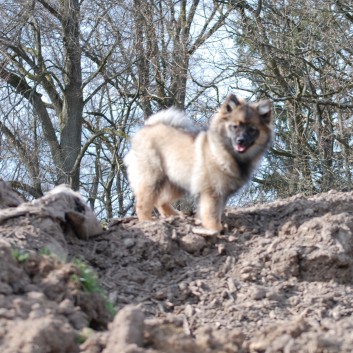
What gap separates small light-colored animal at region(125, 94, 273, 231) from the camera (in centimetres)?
841

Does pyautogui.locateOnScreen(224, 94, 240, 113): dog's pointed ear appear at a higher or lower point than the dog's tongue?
higher

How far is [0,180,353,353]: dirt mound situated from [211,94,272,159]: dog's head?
2.60 ft

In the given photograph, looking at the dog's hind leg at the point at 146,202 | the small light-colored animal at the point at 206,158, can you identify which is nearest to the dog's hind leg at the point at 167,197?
the small light-colored animal at the point at 206,158

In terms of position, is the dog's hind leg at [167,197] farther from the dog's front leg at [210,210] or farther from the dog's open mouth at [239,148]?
the dog's open mouth at [239,148]

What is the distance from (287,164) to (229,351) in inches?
514

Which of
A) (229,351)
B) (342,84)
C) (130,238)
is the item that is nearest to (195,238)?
(130,238)

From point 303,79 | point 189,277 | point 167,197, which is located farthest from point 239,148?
point 303,79

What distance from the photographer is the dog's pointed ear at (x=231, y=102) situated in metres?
8.62

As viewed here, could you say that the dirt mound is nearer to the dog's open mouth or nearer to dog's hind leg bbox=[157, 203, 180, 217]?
the dog's open mouth

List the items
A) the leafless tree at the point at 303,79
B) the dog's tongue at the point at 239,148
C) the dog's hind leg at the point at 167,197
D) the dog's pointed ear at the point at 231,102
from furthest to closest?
the leafless tree at the point at 303,79 → the dog's hind leg at the point at 167,197 → the dog's pointed ear at the point at 231,102 → the dog's tongue at the point at 239,148

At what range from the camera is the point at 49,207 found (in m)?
7.20

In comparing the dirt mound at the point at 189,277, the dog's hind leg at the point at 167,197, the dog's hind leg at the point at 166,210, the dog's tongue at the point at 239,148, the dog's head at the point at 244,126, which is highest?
the dog's head at the point at 244,126

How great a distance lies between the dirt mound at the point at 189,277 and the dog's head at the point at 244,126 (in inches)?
31.2

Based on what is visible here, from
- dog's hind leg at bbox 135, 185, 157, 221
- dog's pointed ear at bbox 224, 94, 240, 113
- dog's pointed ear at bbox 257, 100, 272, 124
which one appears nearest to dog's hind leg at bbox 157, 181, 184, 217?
dog's hind leg at bbox 135, 185, 157, 221
